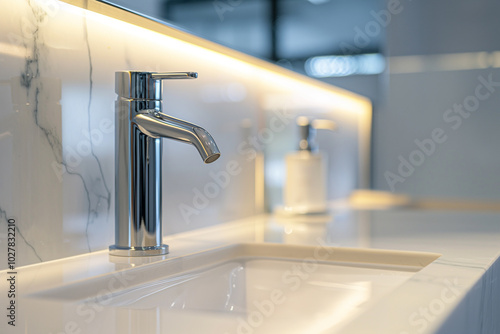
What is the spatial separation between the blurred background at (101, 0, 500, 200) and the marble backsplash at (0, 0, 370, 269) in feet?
1.59

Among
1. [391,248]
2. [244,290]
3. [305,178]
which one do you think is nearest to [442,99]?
[305,178]

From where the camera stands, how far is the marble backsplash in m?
0.61

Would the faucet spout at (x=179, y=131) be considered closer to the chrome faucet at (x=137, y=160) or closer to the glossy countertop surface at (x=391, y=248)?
the chrome faucet at (x=137, y=160)

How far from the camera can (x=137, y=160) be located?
671 millimetres

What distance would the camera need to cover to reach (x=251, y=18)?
1.09 metres

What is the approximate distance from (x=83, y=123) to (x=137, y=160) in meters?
0.09

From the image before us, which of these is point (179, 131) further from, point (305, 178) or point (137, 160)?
point (305, 178)

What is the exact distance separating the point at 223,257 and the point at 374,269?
0.20 metres

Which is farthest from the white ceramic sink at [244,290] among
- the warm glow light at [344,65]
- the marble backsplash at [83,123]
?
the warm glow light at [344,65]

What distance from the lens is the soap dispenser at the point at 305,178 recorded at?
1.20m

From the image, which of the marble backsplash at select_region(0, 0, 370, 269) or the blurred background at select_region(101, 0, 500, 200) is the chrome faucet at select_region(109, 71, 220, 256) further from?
the blurred background at select_region(101, 0, 500, 200)

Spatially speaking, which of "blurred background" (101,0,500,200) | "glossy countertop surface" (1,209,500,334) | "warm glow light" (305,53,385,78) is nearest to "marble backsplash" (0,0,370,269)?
"glossy countertop surface" (1,209,500,334)

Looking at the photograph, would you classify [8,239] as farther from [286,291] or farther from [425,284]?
[425,284]

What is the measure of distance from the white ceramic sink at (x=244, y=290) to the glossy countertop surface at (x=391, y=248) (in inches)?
0.5
